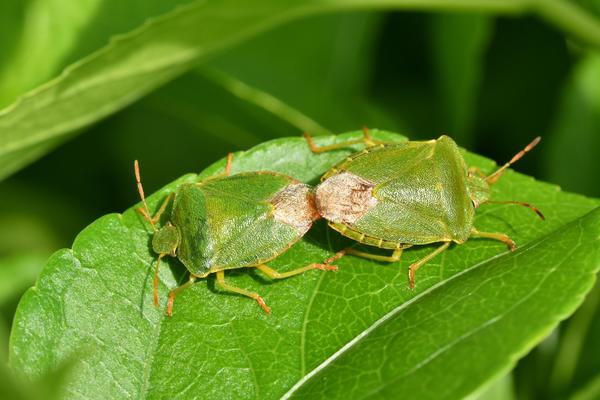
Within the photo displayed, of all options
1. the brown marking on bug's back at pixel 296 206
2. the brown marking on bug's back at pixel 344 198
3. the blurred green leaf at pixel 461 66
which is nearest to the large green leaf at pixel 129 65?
the blurred green leaf at pixel 461 66

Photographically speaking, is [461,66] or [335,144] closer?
[335,144]

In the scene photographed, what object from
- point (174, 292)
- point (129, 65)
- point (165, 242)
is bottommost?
point (174, 292)

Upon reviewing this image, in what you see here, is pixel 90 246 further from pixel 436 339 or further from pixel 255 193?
pixel 436 339

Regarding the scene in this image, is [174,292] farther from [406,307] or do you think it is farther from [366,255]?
[406,307]

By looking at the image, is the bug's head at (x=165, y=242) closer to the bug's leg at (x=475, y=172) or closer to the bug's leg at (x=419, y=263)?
the bug's leg at (x=419, y=263)

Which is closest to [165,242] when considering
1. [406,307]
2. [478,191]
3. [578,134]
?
[406,307]

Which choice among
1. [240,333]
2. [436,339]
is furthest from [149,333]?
[436,339]
